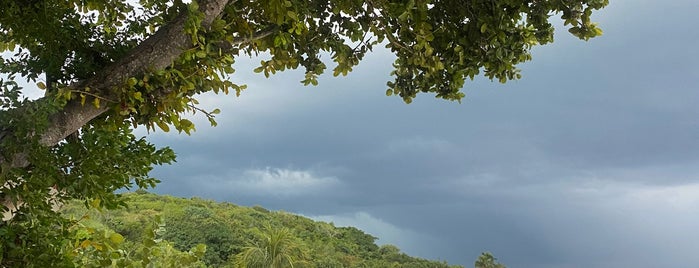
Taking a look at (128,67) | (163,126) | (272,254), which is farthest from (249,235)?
(128,67)

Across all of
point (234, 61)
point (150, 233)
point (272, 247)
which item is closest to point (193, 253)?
point (150, 233)

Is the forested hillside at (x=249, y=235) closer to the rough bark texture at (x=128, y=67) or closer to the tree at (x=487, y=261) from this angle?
the tree at (x=487, y=261)

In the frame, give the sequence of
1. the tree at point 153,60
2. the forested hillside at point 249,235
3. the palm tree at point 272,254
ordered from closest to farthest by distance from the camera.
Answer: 1. the tree at point 153,60
2. the palm tree at point 272,254
3. the forested hillside at point 249,235

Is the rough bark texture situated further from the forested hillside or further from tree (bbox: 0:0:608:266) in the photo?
the forested hillside

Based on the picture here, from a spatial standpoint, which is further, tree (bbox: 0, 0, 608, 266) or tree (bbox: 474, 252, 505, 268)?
tree (bbox: 474, 252, 505, 268)

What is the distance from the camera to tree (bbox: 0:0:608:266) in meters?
2.81

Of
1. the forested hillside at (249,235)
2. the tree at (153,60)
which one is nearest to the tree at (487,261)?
the forested hillside at (249,235)

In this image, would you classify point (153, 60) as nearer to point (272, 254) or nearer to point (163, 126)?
point (163, 126)

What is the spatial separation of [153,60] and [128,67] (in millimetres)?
120

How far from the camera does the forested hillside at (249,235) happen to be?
20797mm

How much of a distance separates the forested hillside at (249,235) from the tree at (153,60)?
16265 mm

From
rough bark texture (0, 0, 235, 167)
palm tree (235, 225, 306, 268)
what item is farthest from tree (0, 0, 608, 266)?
palm tree (235, 225, 306, 268)

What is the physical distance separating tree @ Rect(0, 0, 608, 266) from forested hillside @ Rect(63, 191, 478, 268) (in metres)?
16.3

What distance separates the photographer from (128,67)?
3043 millimetres
